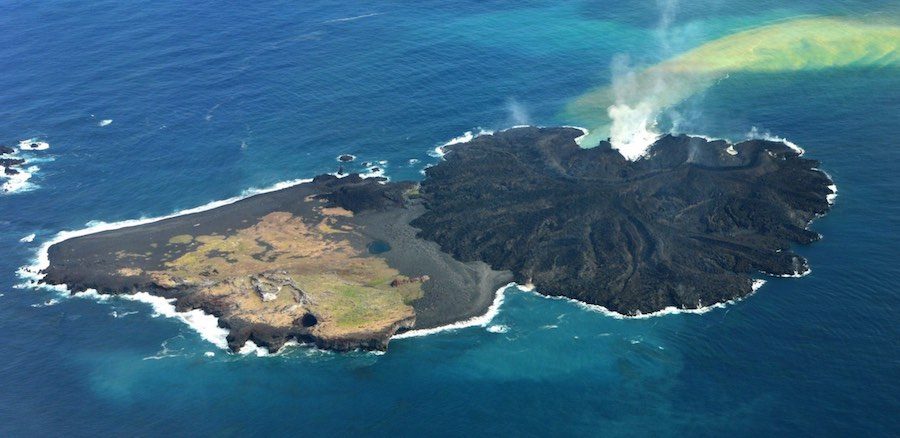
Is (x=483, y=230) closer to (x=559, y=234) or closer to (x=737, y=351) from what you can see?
(x=559, y=234)

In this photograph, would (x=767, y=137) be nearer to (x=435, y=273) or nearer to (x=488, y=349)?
(x=435, y=273)

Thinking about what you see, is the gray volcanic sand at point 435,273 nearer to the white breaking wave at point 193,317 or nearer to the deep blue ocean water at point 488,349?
the deep blue ocean water at point 488,349

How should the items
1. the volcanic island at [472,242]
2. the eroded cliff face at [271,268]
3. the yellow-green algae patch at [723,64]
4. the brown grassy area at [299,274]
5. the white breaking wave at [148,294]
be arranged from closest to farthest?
the eroded cliff face at [271,268]
the brown grassy area at [299,274]
the volcanic island at [472,242]
the white breaking wave at [148,294]
the yellow-green algae patch at [723,64]

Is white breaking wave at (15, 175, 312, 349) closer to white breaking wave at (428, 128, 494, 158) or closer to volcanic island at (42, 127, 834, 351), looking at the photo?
volcanic island at (42, 127, 834, 351)

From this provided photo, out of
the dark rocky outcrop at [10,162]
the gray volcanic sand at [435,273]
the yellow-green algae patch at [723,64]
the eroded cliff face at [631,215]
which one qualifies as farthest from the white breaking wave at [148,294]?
the yellow-green algae patch at [723,64]

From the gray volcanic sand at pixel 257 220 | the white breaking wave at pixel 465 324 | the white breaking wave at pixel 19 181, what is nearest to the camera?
the white breaking wave at pixel 465 324

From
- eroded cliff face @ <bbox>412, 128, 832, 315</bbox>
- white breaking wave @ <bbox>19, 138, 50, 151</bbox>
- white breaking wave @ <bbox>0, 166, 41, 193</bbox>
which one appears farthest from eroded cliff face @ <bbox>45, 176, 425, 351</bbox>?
white breaking wave @ <bbox>19, 138, 50, 151</bbox>

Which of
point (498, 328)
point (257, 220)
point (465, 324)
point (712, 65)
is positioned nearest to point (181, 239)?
point (257, 220)

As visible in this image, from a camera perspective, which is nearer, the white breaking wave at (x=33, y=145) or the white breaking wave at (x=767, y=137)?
the white breaking wave at (x=767, y=137)
